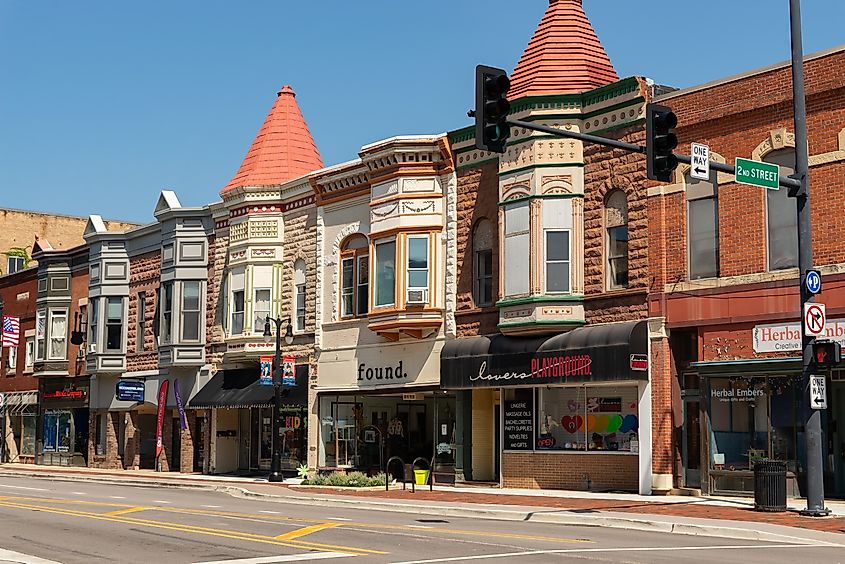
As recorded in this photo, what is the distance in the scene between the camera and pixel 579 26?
3244 centimetres

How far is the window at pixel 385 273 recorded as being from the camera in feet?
115

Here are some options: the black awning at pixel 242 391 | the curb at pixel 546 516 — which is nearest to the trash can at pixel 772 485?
the curb at pixel 546 516

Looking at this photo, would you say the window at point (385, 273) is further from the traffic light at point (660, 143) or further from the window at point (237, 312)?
the traffic light at point (660, 143)

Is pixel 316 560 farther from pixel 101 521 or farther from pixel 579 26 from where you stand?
pixel 579 26

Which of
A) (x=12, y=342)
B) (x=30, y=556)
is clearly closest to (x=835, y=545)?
(x=30, y=556)

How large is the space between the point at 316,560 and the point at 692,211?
15598 mm

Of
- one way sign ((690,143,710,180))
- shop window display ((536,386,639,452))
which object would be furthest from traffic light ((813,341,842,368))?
shop window display ((536,386,639,452))

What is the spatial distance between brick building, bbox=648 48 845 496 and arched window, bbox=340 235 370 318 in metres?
11.8

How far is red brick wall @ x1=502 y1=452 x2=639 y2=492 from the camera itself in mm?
28641

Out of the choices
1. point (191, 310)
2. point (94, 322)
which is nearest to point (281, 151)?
point (191, 310)

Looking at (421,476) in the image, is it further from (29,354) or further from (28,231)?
(28,231)

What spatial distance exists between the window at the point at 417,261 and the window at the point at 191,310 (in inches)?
519

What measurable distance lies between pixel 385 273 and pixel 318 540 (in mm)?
17866

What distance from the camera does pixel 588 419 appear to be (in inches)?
1169
